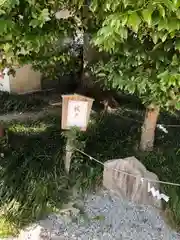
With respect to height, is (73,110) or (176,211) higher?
(73,110)

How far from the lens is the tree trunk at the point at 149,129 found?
379 cm

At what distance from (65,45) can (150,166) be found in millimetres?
1624

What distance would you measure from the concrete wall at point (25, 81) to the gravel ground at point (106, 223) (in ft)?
9.03

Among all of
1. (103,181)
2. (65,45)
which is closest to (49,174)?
(103,181)

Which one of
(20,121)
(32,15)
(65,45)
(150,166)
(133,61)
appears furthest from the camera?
(20,121)

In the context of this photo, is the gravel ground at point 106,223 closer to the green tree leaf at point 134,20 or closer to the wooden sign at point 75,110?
the wooden sign at point 75,110

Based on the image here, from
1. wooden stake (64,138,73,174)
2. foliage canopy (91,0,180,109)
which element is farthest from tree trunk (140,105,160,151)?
wooden stake (64,138,73,174)

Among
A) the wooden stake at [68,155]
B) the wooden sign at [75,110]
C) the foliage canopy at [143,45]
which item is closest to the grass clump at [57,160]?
the wooden stake at [68,155]

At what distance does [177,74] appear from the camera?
7.86 ft

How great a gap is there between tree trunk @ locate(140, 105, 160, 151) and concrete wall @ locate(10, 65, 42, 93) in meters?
2.41

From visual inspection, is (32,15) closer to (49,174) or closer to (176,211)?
(49,174)

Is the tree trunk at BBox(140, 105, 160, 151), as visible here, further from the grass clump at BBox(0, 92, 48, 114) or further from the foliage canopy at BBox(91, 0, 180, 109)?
the grass clump at BBox(0, 92, 48, 114)

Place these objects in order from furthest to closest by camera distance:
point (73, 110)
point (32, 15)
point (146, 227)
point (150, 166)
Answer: point (150, 166)
point (73, 110)
point (146, 227)
point (32, 15)

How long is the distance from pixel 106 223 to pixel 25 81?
313cm
